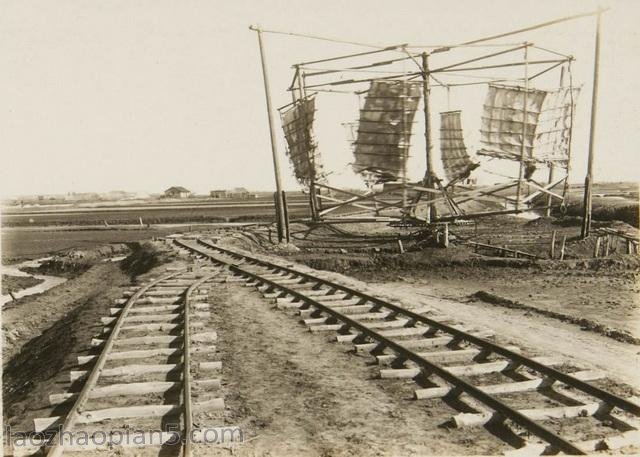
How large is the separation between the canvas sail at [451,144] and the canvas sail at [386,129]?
357 cm

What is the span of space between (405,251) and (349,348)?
13049 millimetres

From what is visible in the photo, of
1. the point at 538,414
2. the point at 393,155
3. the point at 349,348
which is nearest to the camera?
the point at 538,414

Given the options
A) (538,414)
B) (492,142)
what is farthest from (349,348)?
(492,142)

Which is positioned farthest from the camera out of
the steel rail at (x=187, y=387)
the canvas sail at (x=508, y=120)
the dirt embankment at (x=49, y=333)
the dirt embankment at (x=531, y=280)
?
the canvas sail at (x=508, y=120)

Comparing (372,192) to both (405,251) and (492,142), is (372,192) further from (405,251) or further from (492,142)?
(492,142)

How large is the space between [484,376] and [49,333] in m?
10.1

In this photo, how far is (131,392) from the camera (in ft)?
19.8

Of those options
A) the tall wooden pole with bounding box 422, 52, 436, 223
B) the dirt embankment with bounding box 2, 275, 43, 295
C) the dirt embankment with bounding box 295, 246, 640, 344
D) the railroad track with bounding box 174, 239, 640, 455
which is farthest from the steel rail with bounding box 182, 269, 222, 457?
the dirt embankment with bounding box 2, 275, 43, 295

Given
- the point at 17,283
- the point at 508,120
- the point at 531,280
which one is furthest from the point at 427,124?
the point at 17,283

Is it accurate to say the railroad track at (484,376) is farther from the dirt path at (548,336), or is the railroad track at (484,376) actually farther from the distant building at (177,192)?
the distant building at (177,192)

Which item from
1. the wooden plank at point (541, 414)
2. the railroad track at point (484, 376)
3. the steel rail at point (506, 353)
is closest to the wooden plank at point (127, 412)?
the railroad track at point (484, 376)

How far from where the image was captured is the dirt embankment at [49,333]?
698 centimetres

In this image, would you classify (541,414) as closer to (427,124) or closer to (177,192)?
(427,124)

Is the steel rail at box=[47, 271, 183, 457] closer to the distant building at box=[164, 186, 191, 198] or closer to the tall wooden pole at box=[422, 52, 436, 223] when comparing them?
the tall wooden pole at box=[422, 52, 436, 223]
